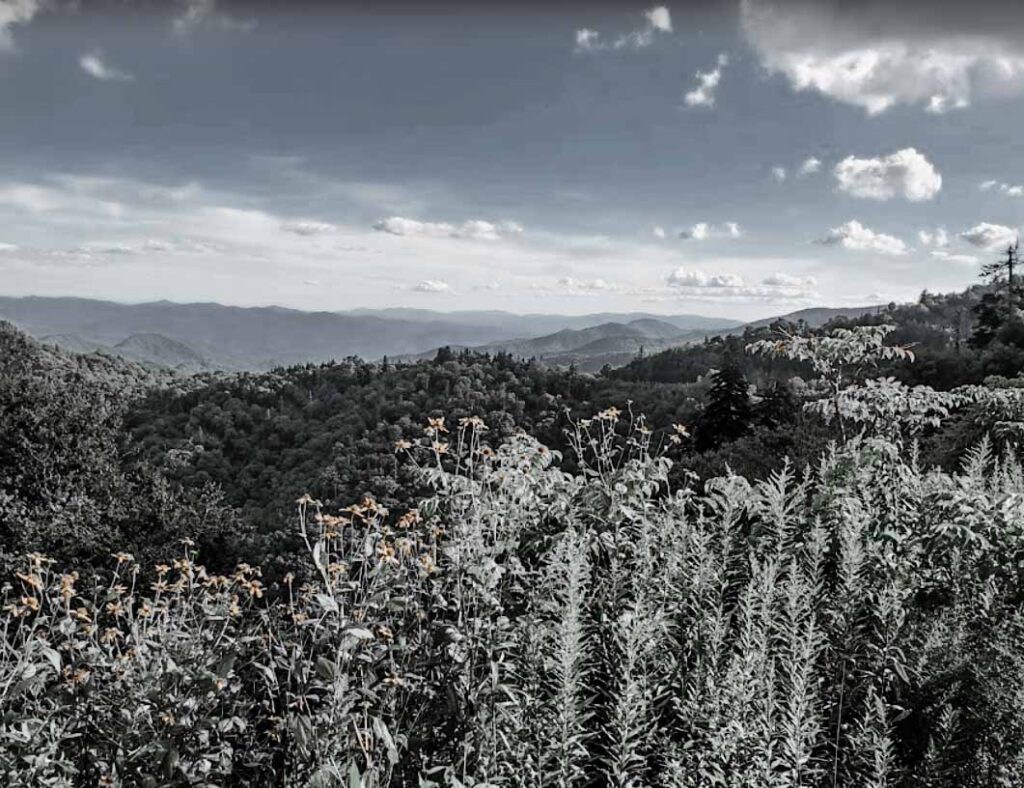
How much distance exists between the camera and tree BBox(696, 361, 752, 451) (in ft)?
71.8

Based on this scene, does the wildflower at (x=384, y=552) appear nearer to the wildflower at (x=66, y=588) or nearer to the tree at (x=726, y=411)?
the wildflower at (x=66, y=588)

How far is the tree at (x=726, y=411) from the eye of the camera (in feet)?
71.8

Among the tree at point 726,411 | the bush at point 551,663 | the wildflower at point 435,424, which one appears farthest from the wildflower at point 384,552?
the tree at point 726,411

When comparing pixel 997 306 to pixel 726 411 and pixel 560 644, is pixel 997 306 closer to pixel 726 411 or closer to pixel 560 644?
pixel 726 411

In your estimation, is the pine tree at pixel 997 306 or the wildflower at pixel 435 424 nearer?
the wildflower at pixel 435 424

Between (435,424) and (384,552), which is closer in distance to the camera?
(384,552)

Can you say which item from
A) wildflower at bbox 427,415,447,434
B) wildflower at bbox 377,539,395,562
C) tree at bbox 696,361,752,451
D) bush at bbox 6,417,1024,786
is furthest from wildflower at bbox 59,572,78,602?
tree at bbox 696,361,752,451

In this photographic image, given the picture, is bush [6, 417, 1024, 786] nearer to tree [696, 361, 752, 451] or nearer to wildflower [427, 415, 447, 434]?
wildflower [427, 415, 447, 434]

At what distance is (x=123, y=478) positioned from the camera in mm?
17359

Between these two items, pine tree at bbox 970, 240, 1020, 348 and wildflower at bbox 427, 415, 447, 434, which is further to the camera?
pine tree at bbox 970, 240, 1020, 348

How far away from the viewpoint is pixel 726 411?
878 inches

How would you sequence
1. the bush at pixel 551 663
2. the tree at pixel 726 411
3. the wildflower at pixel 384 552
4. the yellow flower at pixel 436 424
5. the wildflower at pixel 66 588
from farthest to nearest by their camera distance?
the tree at pixel 726 411 < the yellow flower at pixel 436 424 < the wildflower at pixel 66 588 < the wildflower at pixel 384 552 < the bush at pixel 551 663

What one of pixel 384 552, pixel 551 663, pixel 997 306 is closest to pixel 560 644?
pixel 551 663

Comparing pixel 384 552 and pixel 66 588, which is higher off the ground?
pixel 384 552
